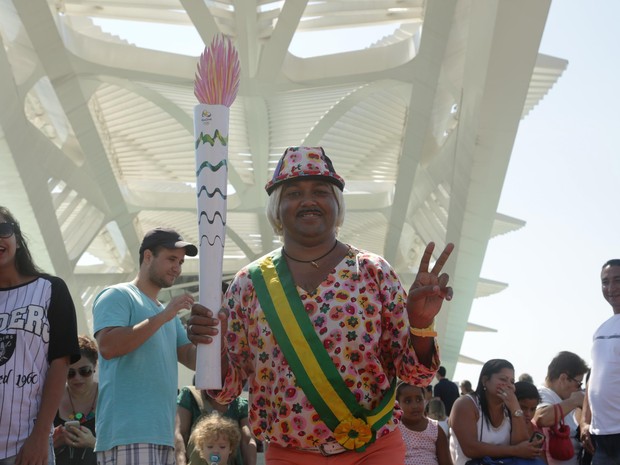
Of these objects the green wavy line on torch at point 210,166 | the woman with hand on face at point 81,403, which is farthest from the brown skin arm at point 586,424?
the green wavy line on torch at point 210,166

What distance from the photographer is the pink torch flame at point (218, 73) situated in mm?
3656

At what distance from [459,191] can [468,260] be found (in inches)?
127

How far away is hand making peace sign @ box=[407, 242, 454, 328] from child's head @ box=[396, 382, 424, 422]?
3.36m

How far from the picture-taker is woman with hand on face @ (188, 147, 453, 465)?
11.0ft

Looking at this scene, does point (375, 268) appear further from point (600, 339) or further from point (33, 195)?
point (33, 195)

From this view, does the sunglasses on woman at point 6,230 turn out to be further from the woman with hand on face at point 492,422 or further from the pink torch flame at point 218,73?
the woman with hand on face at point 492,422

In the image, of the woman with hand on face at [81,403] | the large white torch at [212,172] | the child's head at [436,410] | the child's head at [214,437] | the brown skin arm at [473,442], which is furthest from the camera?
the child's head at [436,410]

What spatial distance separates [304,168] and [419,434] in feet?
11.4

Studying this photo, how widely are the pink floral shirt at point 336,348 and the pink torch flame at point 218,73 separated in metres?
0.67

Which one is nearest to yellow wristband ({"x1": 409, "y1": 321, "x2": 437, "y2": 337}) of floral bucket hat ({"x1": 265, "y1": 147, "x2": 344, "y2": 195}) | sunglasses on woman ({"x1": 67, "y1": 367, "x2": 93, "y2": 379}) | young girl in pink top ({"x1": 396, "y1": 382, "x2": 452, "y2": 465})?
floral bucket hat ({"x1": 265, "y1": 147, "x2": 344, "y2": 195})

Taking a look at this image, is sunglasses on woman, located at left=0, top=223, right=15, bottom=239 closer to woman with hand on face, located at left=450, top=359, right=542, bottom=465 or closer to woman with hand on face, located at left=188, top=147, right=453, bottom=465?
woman with hand on face, located at left=188, top=147, right=453, bottom=465

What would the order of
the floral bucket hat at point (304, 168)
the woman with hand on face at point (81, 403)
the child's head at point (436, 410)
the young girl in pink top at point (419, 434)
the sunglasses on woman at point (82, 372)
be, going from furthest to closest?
the child's head at point (436, 410) < the young girl in pink top at point (419, 434) < the sunglasses on woman at point (82, 372) < the woman with hand on face at point (81, 403) < the floral bucket hat at point (304, 168)

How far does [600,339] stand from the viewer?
5.89 m

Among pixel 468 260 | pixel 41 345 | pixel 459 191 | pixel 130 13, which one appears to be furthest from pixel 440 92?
pixel 41 345
